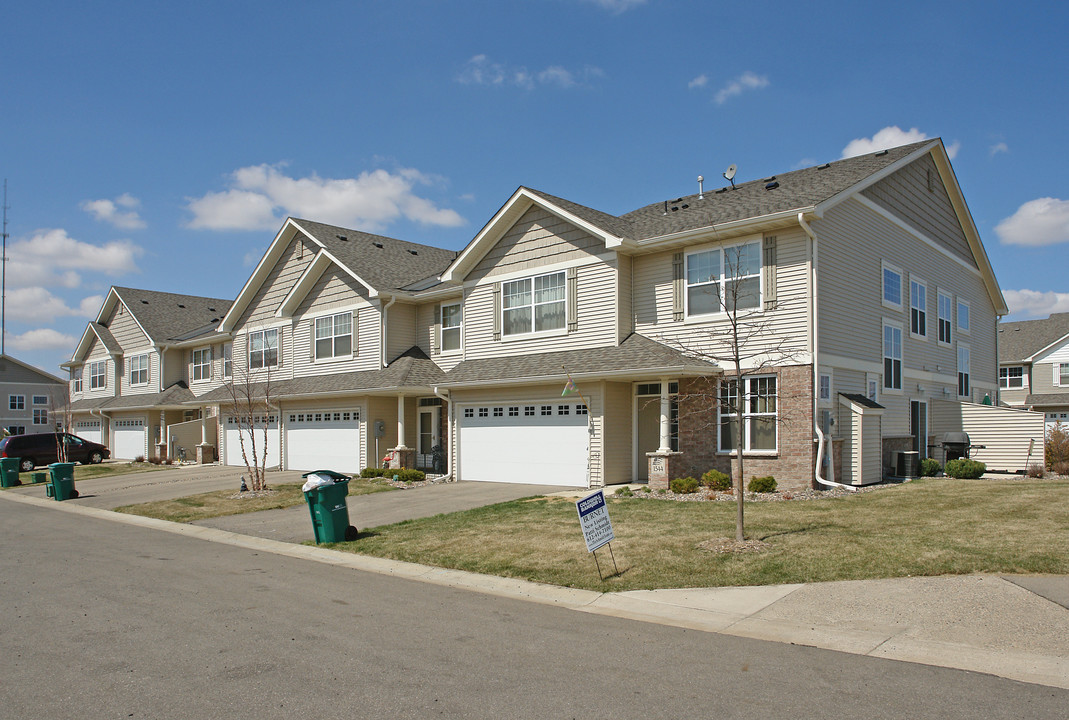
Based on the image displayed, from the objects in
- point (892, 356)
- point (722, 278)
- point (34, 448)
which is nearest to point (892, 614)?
point (722, 278)

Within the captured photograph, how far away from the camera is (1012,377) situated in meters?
46.5

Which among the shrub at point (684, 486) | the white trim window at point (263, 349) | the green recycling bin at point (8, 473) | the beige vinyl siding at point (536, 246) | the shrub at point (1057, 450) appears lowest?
the green recycling bin at point (8, 473)

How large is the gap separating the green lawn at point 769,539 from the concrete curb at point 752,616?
15.1 inches

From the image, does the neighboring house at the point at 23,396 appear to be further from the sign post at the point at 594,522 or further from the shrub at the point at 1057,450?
the shrub at the point at 1057,450

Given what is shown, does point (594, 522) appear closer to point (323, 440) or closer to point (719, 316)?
point (719, 316)

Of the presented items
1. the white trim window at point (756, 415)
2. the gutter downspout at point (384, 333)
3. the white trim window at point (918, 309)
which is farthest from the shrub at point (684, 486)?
the gutter downspout at point (384, 333)

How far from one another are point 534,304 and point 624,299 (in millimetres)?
2925

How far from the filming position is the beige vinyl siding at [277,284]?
3008 centimetres

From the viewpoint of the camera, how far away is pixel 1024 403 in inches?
1754

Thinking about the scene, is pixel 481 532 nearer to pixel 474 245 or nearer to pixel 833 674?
pixel 833 674

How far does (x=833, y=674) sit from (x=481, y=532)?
8.25 m

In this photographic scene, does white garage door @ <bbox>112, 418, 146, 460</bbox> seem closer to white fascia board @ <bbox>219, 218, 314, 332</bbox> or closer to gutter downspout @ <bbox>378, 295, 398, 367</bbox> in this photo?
white fascia board @ <bbox>219, 218, 314, 332</bbox>

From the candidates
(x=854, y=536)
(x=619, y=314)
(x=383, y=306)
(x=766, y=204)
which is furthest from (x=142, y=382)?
(x=854, y=536)

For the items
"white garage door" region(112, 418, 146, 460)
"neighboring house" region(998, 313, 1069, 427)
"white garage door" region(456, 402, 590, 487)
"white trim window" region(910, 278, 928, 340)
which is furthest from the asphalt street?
"neighboring house" region(998, 313, 1069, 427)
